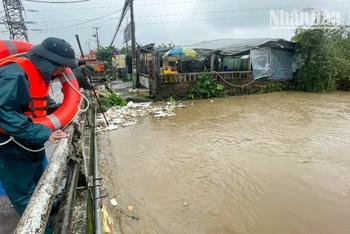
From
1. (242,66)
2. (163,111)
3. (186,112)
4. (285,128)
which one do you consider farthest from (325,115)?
(242,66)

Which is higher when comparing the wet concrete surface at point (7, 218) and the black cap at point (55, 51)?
the black cap at point (55, 51)

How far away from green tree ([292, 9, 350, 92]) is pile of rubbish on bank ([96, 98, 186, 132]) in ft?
22.0

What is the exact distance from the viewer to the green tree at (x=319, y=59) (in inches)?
418

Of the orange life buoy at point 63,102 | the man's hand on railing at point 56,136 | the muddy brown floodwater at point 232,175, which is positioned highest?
the orange life buoy at point 63,102

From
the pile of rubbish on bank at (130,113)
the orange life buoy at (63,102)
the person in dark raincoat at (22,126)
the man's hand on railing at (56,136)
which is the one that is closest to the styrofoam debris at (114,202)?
the person in dark raincoat at (22,126)

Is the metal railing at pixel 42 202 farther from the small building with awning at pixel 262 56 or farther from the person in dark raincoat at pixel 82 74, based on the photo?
the small building with awning at pixel 262 56

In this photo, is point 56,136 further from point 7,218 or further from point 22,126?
point 7,218

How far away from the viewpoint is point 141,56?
46.1 ft

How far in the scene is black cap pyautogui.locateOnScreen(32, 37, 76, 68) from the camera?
5.31 feet

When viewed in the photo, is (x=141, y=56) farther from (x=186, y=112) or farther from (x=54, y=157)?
(x=54, y=157)

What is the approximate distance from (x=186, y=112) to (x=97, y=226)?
6.17m

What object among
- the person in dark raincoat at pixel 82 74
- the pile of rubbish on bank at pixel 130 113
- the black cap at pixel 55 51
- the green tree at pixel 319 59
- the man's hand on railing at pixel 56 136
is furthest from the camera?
the green tree at pixel 319 59

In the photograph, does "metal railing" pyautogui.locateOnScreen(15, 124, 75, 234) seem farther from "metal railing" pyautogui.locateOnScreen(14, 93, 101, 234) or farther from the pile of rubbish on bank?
the pile of rubbish on bank

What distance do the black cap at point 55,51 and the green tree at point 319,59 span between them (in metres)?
11.8
